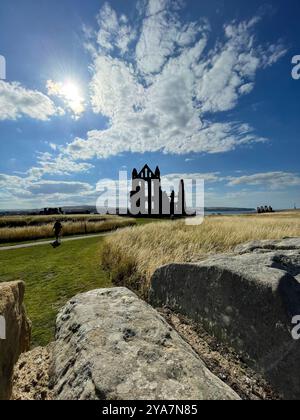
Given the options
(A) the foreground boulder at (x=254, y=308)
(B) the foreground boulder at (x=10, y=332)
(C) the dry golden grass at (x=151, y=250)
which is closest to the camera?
(B) the foreground boulder at (x=10, y=332)

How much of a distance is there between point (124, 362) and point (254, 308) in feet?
4.48

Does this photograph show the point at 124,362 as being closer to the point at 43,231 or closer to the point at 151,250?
the point at 151,250

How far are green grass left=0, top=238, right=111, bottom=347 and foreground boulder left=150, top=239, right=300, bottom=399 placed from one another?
127 inches

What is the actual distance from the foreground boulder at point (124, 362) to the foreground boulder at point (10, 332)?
0.36 m

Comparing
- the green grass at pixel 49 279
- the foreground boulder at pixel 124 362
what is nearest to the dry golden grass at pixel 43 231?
the green grass at pixel 49 279

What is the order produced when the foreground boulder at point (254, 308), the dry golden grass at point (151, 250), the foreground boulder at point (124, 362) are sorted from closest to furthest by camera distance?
the foreground boulder at point (124, 362), the foreground boulder at point (254, 308), the dry golden grass at point (151, 250)

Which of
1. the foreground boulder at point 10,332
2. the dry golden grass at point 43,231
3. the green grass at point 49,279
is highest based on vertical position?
the foreground boulder at point 10,332

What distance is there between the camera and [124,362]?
1.77m

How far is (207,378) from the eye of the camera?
1740mm

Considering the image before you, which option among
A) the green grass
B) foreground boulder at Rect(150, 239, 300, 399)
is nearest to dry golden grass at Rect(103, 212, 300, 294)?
the green grass

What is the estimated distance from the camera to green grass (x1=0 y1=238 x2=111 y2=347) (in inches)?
210

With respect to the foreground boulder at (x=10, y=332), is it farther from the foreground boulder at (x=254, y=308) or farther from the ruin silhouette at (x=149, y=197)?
the ruin silhouette at (x=149, y=197)

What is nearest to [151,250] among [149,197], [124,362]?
[124,362]

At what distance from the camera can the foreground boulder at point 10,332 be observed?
1.89 m
